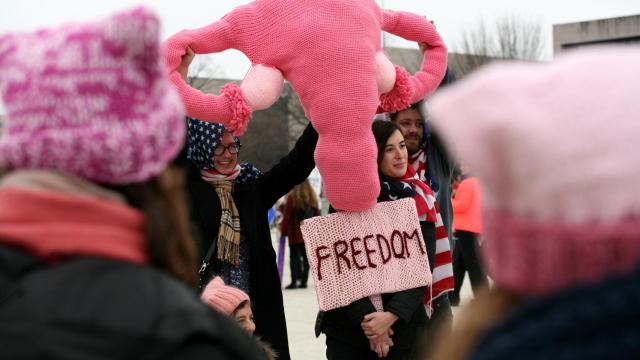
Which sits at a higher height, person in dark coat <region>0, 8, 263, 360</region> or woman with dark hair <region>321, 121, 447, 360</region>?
person in dark coat <region>0, 8, 263, 360</region>

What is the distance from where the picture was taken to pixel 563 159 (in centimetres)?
111

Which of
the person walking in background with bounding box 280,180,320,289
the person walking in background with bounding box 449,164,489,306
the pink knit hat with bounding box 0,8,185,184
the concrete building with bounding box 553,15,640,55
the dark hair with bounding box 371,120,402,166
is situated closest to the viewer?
the pink knit hat with bounding box 0,8,185,184

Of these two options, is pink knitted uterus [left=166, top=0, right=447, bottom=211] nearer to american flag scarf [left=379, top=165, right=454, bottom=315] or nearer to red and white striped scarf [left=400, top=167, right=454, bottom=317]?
american flag scarf [left=379, top=165, right=454, bottom=315]

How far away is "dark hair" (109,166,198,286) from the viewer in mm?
1354

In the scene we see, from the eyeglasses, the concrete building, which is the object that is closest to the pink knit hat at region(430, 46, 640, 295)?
the eyeglasses

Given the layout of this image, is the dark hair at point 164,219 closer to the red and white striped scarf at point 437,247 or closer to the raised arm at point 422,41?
the raised arm at point 422,41

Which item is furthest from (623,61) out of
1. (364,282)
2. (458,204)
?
(458,204)

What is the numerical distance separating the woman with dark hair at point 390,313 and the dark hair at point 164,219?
2061mm

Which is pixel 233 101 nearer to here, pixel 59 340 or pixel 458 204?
pixel 59 340

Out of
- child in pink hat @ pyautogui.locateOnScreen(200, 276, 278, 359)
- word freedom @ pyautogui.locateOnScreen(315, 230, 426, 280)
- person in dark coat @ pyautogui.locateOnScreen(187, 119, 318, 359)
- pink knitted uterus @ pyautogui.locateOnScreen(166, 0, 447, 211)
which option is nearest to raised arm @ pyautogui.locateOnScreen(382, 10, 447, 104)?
pink knitted uterus @ pyautogui.locateOnScreen(166, 0, 447, 211)

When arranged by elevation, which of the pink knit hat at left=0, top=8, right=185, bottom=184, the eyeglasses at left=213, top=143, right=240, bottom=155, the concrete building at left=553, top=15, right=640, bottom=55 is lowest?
the eyeglasses at left=213, top=143, right=240, bottom=155

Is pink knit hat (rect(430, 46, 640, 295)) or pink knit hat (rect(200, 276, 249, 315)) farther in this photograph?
pink knit hat (rect(200, 276, 249, 315))

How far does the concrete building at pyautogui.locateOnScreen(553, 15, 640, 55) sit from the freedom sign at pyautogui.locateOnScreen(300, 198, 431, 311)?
1667cm

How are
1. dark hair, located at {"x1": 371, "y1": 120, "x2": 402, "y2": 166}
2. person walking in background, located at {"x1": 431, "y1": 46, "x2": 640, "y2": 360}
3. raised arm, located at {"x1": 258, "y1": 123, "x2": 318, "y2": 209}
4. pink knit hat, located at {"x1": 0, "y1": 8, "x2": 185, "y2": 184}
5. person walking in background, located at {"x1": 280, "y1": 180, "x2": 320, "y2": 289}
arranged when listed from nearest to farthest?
person walking in background, located at {"x1": 431, "y1": 46, "x2": 640, "y2": 360}, pink knit hat, located at {"x1": 0, "y1": 8, "x2": 185, "y2": 184}, raised arm, located at {"x1": 258, "y1": 123, "x2": 318, "y2": 209}, dark hair, located at {"x1": 371, "y1": 120, "x2": 402, "y2": 166}, person walking in background, located at {"x1": 280, "y1": 180, "x2": 320, "y2": 289}
